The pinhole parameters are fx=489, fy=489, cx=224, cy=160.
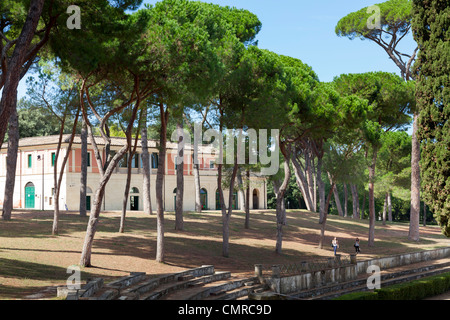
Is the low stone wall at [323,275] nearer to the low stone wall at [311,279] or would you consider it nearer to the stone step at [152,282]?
the low stone wall at [311,279]

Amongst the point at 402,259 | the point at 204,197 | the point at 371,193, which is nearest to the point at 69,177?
the point at 204,197

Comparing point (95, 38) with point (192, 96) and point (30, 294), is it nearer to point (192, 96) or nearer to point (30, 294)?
point (192, 96)

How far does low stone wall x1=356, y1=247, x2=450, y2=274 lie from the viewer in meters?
22.1

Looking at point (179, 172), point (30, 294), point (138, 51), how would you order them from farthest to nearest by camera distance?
1. point (179, 172)
2. point (138, 51)
3. point (30, 294)

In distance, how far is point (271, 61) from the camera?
2302cm

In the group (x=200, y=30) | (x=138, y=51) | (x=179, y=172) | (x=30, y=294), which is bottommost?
(x=30, y=294)

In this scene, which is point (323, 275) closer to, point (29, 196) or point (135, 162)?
point (135, 162)

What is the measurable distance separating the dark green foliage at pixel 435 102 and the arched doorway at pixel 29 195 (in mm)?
35198

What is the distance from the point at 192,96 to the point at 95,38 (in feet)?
16.1

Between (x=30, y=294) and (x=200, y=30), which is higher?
(x=200, y=30)

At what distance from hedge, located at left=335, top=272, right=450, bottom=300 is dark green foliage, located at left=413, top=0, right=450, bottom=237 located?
2059mm
